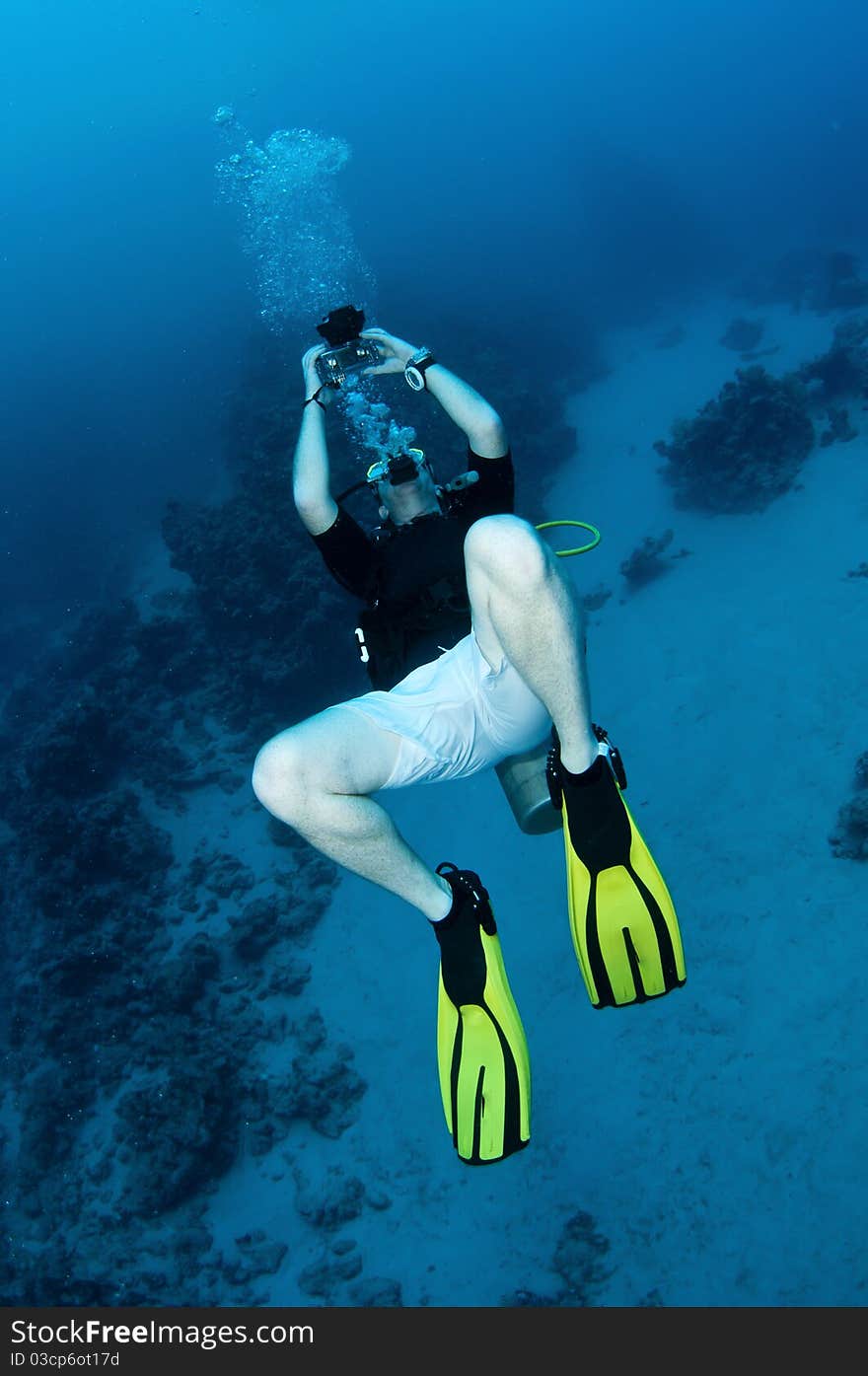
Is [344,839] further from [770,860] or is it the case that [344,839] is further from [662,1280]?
[770,860]

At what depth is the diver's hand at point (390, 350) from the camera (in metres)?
4.27

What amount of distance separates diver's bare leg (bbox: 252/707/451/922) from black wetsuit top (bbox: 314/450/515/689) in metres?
0.74

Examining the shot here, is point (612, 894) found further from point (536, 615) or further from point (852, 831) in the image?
point (852, 831)

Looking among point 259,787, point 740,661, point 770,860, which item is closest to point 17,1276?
point 259,787

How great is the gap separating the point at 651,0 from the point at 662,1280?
151m

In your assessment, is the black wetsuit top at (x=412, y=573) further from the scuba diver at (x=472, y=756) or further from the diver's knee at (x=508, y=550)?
the diver's knee at (x=508, y=550)

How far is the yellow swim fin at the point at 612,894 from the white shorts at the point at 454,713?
0.27 meters

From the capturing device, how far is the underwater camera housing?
4164mm

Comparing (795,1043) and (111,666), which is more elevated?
(795,1043)

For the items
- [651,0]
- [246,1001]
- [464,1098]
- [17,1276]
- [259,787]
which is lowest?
[17,1276]

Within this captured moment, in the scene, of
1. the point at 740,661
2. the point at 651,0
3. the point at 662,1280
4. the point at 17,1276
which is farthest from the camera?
the point at 651,0

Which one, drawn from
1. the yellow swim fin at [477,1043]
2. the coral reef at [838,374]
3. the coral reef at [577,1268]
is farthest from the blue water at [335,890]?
the yellow swim fin at [477,1043]

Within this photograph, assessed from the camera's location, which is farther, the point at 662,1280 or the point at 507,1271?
the point at 507,1271

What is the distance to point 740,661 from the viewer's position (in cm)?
1055
